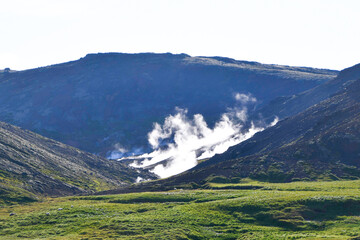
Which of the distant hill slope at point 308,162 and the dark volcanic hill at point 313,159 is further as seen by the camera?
the dark volcanic hill at point 313,159

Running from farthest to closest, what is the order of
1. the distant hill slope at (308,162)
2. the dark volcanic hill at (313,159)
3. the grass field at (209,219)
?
1. the dark volcanic hill at (313,159)
2. the distant hill slope at (308,162)
3. the grass field at (209,219)

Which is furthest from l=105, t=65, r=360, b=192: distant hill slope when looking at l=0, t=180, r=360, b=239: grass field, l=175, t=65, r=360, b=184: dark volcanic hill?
l=0, t=180, r=360, b=239: grass field

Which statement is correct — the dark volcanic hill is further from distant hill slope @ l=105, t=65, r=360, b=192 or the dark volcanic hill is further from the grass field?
the grass field

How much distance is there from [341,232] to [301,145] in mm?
98824

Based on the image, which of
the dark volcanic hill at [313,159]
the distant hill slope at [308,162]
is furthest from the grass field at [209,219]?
the dark volcanic hill at [313,159]

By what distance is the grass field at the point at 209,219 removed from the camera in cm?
8412

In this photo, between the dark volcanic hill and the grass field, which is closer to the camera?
the grass field

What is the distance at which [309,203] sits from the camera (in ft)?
320

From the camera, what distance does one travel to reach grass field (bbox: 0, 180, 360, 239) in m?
84.1

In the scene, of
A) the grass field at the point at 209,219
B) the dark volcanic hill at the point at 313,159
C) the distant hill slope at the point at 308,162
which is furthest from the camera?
the dark volcanic hill at the point at 313,159

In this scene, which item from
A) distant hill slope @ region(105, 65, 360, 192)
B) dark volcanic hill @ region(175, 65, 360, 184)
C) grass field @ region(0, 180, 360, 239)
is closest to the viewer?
grass field @ region(0, 180, 360, 239)

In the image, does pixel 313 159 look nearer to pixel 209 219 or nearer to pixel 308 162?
pixel 308 162

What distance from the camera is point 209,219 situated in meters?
95.2

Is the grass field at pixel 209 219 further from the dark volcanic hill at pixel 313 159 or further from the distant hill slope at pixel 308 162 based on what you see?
the dark volcanic hill at pixel 313 159
